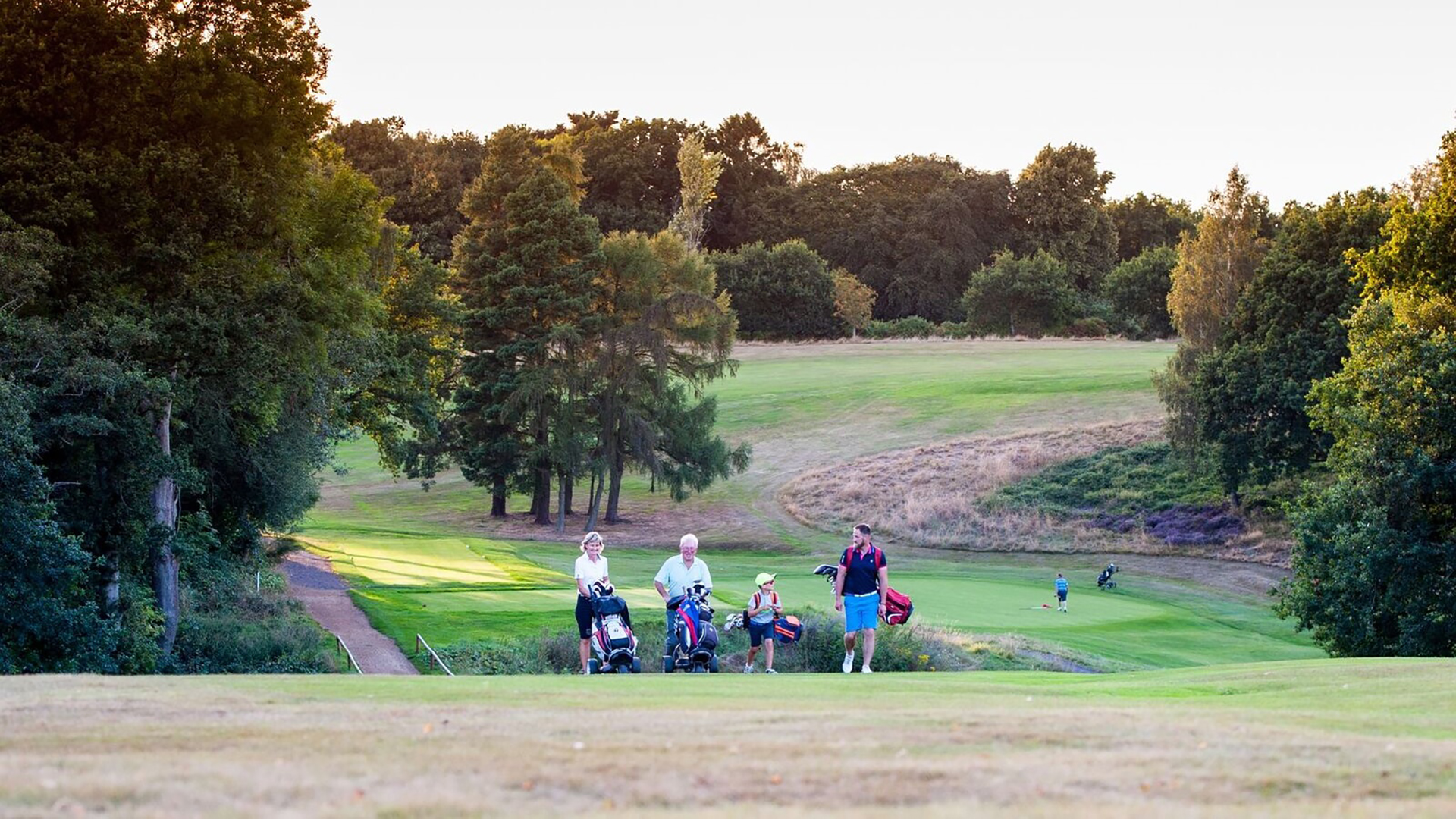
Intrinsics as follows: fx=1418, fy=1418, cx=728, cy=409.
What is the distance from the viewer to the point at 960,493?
186 feet

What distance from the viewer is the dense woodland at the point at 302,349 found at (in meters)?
24.2

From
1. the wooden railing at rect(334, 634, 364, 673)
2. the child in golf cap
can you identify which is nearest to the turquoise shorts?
the child in golf cap

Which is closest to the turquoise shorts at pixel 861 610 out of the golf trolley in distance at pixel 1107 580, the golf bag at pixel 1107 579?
the golf trolley in distance at pixel 1107 580

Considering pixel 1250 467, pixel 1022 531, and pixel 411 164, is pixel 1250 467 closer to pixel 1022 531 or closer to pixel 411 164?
pixel 1022 531

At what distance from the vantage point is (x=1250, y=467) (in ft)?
161

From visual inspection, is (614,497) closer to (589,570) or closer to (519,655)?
(519,655)

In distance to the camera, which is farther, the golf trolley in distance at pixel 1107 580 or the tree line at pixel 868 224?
the tree line at pixel 868 224

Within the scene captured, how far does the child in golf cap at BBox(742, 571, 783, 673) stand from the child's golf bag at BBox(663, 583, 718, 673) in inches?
24.3

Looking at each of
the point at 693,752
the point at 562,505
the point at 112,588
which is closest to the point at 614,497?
the point at 562,505

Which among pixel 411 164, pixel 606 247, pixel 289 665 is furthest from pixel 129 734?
pixel 411 164

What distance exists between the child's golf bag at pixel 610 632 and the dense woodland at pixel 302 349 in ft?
25.9

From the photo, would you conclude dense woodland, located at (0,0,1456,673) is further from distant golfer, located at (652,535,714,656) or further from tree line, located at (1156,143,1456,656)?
distant golfer, located at (652,535,714,656)

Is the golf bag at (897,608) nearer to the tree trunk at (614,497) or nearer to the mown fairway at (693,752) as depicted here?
the mown fairway at (693,752)

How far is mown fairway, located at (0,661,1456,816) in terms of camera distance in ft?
21.2
